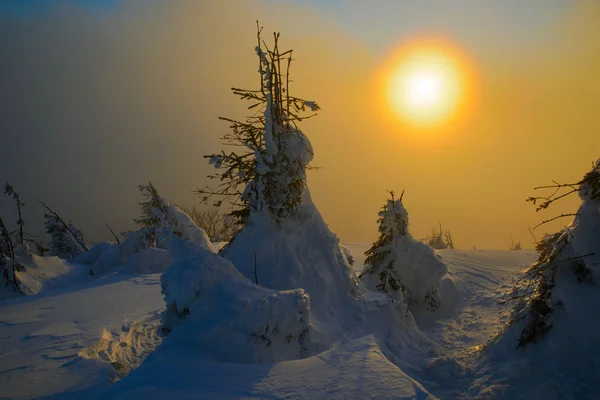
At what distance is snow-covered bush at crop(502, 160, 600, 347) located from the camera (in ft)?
15.9

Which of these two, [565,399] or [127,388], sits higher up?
[127,388]

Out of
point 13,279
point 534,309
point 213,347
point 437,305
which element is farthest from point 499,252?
point 13,279

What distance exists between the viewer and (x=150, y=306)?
29.9 ft

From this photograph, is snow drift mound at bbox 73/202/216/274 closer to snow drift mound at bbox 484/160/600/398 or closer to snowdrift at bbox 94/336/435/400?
snowdrift at bbox 94/336/435/400

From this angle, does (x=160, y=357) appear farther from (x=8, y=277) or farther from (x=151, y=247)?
(x=151, y=247)

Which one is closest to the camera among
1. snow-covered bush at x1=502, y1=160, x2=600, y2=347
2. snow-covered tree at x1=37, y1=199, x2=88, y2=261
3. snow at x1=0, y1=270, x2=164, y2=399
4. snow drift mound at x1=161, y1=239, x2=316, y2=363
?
snow drift mound at x1=161, y1=239, x2=316, y2=363

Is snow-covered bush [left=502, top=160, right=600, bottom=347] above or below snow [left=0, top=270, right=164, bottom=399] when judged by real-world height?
above

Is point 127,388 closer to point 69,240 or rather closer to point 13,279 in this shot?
point 13,279

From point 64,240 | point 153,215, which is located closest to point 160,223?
point 153,215

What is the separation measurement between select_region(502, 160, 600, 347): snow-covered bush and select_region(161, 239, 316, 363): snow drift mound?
11.6ft

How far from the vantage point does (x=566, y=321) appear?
498cm

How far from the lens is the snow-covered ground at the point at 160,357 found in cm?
329

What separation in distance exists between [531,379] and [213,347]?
4.57m

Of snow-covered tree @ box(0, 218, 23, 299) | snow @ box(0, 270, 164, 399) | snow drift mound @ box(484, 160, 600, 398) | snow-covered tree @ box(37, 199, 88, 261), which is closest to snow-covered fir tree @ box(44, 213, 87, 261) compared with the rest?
snow-covered tree @ box(37, 199, 88, 261)
